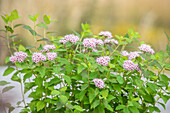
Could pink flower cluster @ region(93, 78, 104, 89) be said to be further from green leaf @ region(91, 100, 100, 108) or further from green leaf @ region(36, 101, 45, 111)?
green leaf @ region(36, 101, 45, 111)

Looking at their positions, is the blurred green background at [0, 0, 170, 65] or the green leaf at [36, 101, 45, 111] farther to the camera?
the blurred green background at [0, 0, 170, 65]

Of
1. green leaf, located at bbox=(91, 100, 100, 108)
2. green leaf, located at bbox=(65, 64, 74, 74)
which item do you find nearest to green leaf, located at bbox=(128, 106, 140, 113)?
green leaf, located at bbox=(91, 100, 100, 108)

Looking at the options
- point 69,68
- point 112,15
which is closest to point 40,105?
point 69,68

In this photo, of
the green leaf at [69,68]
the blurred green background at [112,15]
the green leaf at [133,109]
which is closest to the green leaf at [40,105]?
the green leaf at [69,68]

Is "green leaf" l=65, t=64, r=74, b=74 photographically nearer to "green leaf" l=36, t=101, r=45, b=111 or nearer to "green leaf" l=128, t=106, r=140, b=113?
"green leaf" l=36, t=101, r=45, b=111

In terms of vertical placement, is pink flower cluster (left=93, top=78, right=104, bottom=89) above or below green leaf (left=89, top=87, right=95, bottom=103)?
above

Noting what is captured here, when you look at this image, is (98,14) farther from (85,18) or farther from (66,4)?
(66,4)

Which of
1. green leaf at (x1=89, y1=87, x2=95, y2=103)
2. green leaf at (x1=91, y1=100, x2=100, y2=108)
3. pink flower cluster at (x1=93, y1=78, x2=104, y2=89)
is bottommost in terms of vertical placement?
green leaf at (x1=91, y1=100, x2=100, y2=108)

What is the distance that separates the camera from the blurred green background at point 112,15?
3719 millimetres

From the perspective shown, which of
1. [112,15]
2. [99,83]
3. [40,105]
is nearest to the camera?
[99,83]

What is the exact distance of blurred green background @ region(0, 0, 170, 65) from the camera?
3719 mm

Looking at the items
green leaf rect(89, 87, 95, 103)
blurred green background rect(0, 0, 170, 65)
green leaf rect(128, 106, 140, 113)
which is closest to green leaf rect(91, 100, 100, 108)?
green leaf rect(89, 87, 95, 103)

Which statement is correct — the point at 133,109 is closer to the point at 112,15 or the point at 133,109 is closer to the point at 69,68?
the point at 69,68

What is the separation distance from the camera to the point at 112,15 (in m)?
3.88
